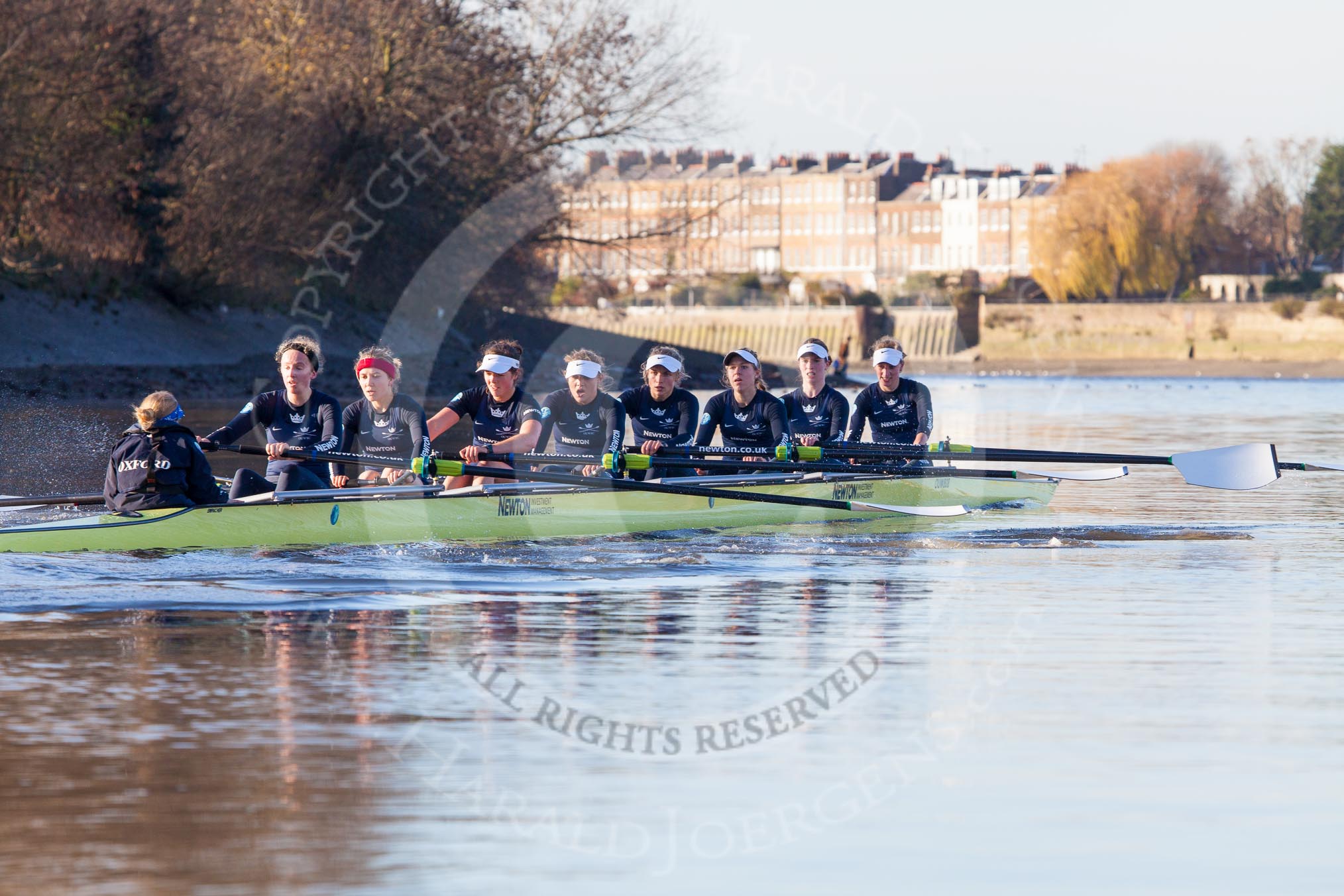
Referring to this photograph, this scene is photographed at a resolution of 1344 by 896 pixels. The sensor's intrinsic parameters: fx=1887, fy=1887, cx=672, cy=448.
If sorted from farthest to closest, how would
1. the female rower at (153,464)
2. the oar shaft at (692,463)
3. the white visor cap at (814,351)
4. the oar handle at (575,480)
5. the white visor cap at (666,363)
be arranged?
the white visor cap at (814,351) → the white visor cap at (666,363) → the oar shaft at (692,463) → the oar handle at (575,480) → the female rower at (153,464)

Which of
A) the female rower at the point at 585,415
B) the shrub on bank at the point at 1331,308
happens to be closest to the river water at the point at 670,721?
the female rower at the point at 585,415

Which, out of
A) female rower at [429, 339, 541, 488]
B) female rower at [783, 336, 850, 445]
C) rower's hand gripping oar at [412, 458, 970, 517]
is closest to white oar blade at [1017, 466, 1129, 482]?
female rower at [783, 336, 850, 445]

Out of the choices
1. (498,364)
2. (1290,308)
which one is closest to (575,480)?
(498,364)

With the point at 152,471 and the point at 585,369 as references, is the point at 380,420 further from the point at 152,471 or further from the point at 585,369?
the point at 152,471

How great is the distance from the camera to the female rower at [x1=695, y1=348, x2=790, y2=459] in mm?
15852

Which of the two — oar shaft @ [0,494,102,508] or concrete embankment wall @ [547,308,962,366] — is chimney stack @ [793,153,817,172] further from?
oar shaft @ [0,494,102,508]

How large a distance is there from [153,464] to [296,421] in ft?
6.17

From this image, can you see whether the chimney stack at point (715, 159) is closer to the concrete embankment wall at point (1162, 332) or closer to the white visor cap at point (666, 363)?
the concrete embankment wall at point (1162, 332)

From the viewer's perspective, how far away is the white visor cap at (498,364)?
14.5 meters

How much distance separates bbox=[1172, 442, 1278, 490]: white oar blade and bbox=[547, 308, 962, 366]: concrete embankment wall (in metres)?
84.9

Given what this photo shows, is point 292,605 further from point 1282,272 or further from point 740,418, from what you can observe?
point 1282,272

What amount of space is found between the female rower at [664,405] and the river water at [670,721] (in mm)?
1928

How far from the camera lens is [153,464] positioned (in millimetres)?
12523

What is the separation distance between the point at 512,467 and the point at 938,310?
302 feet
